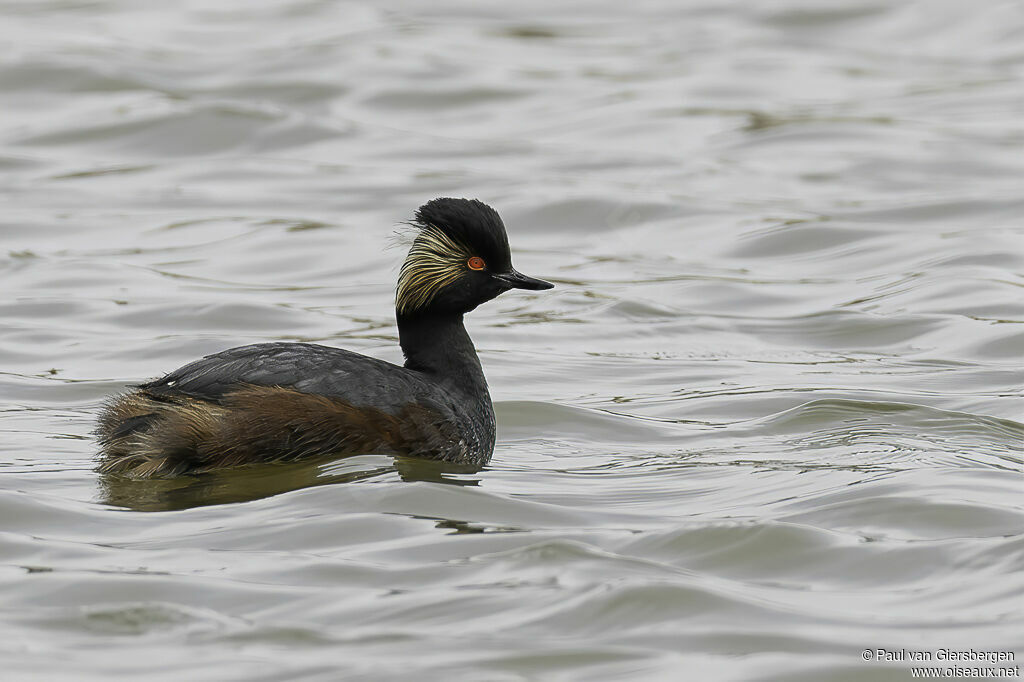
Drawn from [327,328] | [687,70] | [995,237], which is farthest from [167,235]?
[687,70]

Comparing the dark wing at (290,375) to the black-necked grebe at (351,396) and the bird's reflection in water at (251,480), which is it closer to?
the black-necked grebe at (351,396)

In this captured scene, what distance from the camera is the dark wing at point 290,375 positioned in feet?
24.9

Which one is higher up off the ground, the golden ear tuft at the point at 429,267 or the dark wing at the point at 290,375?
the golden ear tuft at the point at 429,267

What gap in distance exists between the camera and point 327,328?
11.4 meters

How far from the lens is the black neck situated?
8.48 meters

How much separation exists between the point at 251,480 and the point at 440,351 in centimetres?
135

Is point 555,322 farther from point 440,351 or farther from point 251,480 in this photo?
point 251,480

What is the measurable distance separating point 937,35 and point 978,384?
12.5 meters

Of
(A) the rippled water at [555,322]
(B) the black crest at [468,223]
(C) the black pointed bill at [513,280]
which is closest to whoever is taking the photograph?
(A) the rippled water at [555,322]

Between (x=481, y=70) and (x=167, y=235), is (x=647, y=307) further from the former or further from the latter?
(x=481, y=70)

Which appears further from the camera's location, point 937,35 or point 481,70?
point 937,35

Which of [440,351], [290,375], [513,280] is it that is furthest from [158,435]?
[513,280]

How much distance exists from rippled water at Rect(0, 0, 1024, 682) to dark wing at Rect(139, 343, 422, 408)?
35 centimetres

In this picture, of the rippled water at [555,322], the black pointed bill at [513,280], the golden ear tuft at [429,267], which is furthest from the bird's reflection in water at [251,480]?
the black pointed bill at [513,280]
